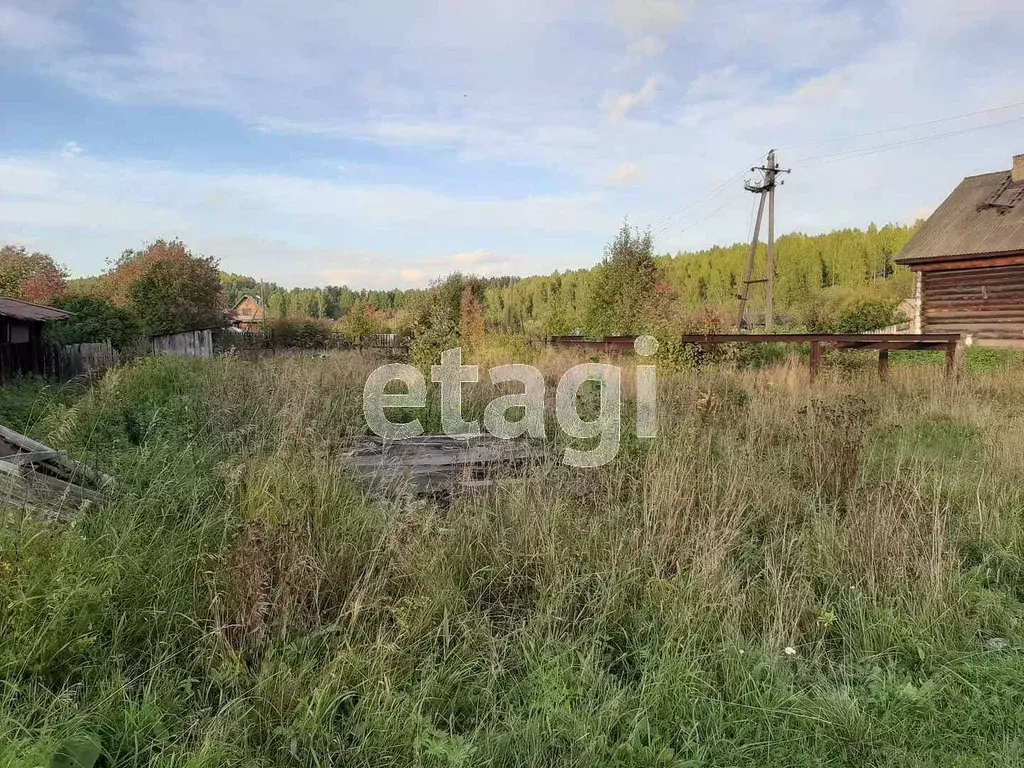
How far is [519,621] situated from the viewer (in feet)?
9.11

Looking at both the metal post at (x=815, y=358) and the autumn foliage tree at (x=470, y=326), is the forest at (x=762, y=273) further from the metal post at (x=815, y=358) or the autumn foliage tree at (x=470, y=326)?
the metal post at (x=815, y=358)

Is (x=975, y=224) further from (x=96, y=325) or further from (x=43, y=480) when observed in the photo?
(x=96, y=325)

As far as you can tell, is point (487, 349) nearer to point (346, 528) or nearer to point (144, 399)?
point (144, 399)

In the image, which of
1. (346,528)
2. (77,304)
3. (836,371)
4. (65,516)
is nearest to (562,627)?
(346,528)

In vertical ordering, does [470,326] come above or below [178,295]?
below

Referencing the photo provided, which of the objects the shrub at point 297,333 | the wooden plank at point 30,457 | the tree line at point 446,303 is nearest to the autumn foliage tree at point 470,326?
the tree line at point 446,303

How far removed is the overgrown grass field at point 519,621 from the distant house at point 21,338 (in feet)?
38.5

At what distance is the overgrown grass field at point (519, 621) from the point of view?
2020mm

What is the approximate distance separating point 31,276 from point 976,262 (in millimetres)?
39668

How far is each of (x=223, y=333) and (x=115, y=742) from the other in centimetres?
2836

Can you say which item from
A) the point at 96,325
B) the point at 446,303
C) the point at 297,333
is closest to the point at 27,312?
the point at 96,325

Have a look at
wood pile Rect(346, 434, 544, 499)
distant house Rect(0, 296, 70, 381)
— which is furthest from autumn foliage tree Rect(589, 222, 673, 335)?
distant house Rect(0, 296, 70, 381)

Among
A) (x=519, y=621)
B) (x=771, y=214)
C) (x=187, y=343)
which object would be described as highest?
(x=771, y=214)

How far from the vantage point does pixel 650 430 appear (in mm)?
5172
